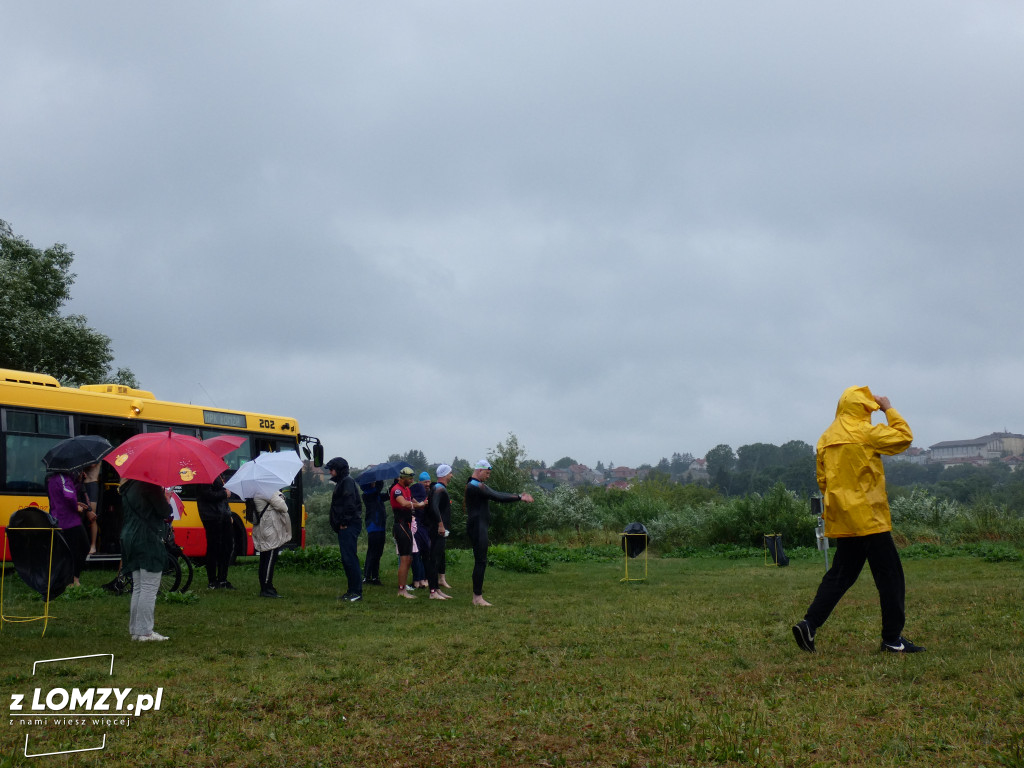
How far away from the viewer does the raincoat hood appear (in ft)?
22.9

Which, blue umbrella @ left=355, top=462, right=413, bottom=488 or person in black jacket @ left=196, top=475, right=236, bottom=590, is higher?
blue umbrella @ left=355, top=462, right=413, bottom=488

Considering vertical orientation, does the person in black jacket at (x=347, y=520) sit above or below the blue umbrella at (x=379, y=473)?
below

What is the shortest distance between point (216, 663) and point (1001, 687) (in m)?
5.61

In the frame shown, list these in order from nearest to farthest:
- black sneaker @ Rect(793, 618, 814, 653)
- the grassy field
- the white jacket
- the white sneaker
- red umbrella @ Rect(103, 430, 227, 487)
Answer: the grassy field
black sneaker @ Rect(793, 618, 814, 653)
the white sneaker
red umbrella @ Rect(103, 430, 227, 487)
the white jacket

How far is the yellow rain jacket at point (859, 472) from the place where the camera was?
676cm

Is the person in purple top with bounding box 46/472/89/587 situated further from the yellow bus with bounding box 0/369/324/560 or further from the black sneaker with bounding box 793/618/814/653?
the black sneaker with bounding box 793/618/814/653

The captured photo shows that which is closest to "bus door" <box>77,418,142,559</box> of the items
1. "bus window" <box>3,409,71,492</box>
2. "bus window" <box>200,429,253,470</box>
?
"bus window" <box>3,409,71,492</box>

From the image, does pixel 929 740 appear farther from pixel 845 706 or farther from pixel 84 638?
pixel 84 638

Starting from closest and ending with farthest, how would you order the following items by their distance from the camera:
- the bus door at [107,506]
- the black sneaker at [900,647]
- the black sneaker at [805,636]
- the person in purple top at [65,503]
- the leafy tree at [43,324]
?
the black sneaker at [900,647] → the black sneaker at [805,636] → the person in purple top at [65,503] → the bus door at [107,506] → the leafy tree at [43,324]

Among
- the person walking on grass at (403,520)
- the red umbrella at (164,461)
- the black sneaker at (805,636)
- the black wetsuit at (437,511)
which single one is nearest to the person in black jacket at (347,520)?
the person walking on grass at (403,520)

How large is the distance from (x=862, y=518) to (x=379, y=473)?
8.07m

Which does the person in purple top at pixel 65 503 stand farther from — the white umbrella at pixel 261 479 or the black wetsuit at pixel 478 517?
the black wetsuit at pixel 478 517

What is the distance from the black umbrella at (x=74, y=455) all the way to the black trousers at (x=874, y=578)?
28.3 ft

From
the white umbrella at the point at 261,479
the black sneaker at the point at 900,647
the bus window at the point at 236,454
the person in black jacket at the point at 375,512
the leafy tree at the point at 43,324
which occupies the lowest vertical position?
the black sneaker at the point at 900,647
